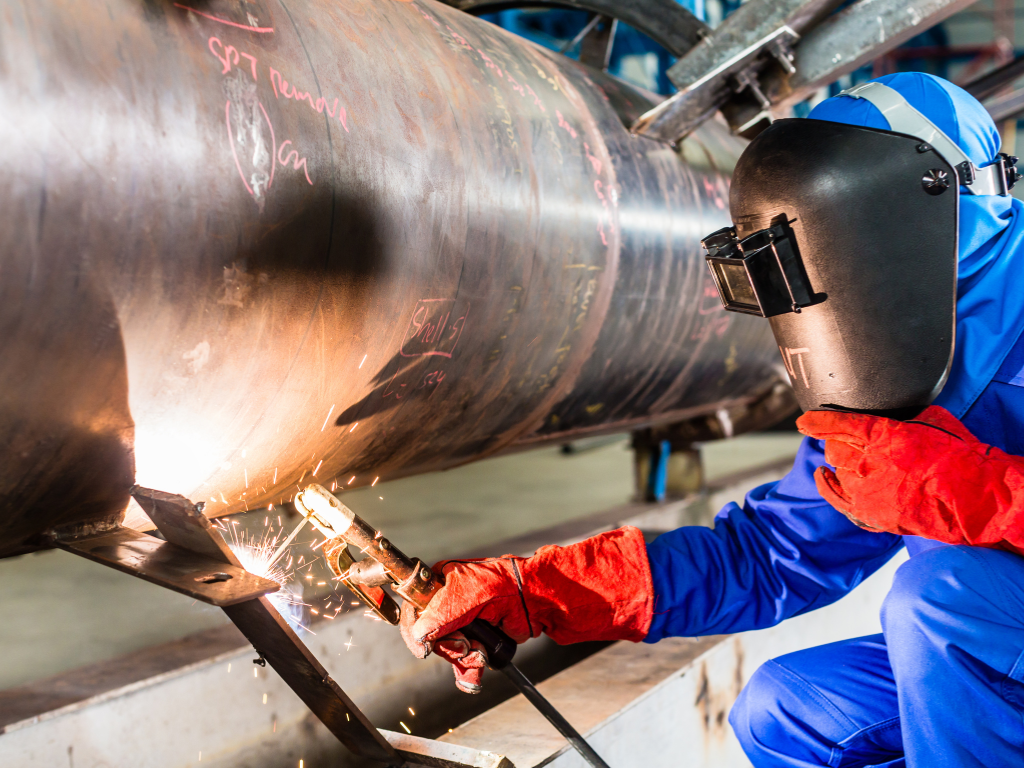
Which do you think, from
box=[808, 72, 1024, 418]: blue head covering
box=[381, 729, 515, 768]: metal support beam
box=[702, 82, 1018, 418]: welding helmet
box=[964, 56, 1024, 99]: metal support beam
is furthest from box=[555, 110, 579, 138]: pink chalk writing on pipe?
box=[964, 56, 1024, 99]: metal support beam

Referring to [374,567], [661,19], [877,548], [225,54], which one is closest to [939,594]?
[877,548]

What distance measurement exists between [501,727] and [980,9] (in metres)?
12.6

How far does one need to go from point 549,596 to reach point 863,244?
2.27ft

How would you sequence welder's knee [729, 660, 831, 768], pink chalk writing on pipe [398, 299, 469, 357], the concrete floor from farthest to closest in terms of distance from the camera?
the concrete floor < welder's knee [729, 660, 831, 768] < pink chalk writing on pipe [398, 299, 469, 357]

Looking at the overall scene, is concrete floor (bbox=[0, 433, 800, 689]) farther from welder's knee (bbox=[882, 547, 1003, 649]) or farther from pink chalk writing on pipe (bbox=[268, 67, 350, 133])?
welder's knee (bbox=[882, 547, 1003, 649])

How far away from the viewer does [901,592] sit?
3.83 ft

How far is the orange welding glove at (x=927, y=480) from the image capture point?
1.07m

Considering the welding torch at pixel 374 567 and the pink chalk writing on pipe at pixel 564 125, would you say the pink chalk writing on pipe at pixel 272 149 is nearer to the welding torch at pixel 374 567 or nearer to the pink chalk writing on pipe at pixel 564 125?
the welding torch at pixel 374 567

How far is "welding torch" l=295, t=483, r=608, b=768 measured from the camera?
115cm

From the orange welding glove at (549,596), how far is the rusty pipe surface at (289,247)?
0.31m

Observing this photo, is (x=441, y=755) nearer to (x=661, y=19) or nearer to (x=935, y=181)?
(x=935, y=181)

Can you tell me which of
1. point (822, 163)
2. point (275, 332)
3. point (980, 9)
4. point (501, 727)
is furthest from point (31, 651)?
point (980, 9)

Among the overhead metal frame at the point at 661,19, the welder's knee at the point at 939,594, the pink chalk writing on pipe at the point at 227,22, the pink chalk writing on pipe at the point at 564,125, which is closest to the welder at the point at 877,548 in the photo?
the welder's knee at the point at 939,594

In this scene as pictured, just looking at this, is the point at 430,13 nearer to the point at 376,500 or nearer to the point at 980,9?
the point at 376,500
